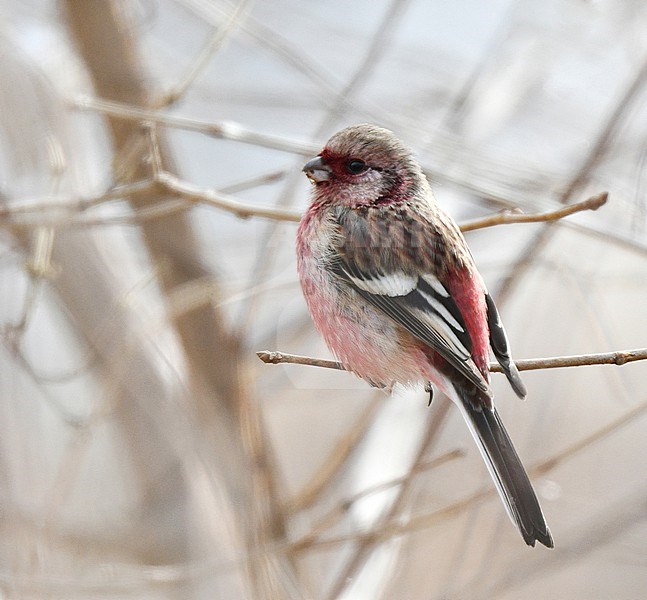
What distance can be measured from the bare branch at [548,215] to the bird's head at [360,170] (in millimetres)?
450

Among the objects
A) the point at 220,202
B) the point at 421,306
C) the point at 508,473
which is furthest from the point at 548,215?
the point at 220,202

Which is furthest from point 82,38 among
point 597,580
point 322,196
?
point 597,580

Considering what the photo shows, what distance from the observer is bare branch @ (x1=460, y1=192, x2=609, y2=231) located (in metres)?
2.58

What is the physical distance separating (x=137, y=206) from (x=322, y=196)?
7.05 feet

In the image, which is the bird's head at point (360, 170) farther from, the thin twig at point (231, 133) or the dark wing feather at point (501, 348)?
the dark wing feather at point (501, 348)

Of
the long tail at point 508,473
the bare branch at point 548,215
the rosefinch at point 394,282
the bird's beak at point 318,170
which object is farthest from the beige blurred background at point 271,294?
the bare branch at point 548,215

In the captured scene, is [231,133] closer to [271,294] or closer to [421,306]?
[421,306]

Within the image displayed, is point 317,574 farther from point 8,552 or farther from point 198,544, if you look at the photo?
point 8,552

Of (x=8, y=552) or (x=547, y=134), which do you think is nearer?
(x=8, y=552)

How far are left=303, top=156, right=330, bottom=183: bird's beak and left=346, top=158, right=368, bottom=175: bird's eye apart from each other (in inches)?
3.8

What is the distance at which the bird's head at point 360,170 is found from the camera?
3.83 meters

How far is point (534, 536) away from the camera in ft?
9.53

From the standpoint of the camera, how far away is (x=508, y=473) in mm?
3037

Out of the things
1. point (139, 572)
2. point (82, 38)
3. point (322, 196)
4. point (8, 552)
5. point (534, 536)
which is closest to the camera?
point (534, 536)
